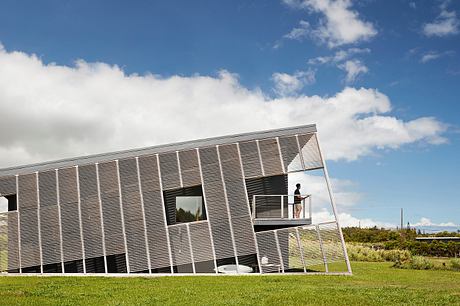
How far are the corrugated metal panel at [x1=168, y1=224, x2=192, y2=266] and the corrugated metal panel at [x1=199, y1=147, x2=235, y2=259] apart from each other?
4.03 feet

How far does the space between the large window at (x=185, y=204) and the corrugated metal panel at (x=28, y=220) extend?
5900 millimetres

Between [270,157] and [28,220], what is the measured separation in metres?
11.2

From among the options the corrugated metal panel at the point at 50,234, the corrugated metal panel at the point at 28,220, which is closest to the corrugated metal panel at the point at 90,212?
the corrugated metal panel at the point at 50,234

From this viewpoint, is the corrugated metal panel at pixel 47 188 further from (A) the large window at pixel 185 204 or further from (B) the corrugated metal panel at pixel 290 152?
(B) the corrugated metal panel at pixel 290 152

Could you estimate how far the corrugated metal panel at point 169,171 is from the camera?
2300cm

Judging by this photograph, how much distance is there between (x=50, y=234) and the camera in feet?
74.6

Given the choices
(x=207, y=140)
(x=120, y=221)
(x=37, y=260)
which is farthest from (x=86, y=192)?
(x=207, y=140)

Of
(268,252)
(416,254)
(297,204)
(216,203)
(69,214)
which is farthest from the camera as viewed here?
(416,254)

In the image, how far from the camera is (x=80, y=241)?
22609 mm

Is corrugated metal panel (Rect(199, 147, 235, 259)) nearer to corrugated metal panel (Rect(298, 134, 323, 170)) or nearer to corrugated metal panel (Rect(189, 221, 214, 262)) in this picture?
corrugated metal panel (Rect(189, 221, 214, 262))

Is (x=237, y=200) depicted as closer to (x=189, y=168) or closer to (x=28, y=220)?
(x=189, y=168)

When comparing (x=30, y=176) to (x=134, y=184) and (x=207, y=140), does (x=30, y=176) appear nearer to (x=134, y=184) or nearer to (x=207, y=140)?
(x=134, y=184)

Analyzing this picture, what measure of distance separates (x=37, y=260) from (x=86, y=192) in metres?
3.61

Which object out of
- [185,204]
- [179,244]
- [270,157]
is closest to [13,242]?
[179,244]
